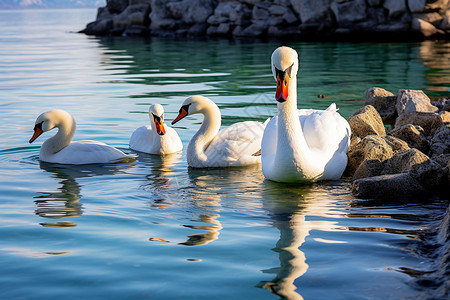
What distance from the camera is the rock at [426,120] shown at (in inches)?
296

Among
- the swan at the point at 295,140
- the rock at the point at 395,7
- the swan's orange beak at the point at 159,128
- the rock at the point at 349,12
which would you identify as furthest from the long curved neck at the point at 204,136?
the rock at the point at 349,12

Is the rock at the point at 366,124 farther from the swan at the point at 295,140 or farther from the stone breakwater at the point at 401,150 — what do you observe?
the swan at the point at 295,140

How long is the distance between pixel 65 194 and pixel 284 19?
81.4 feet

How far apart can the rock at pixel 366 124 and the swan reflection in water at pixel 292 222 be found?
4.97 ft

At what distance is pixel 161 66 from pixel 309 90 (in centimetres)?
707

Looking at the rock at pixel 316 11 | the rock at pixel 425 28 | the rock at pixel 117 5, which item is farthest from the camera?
the rock at pixel 117 5

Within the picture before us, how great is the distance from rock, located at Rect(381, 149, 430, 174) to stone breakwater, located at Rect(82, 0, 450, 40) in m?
21.1

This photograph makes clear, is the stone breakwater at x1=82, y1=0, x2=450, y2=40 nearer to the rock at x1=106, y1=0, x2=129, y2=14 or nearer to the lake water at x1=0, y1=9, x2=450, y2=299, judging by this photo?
the rock at x1=106, y1=0, x2=129, y2=14

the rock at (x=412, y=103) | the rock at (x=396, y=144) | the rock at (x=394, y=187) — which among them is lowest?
the rock at (x=394, y=187)

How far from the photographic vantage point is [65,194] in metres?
6.07

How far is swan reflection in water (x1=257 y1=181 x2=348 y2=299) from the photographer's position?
3.76 meters

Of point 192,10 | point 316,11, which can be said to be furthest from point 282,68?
point 192,10

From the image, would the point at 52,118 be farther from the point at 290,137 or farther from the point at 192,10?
the point at 192,10

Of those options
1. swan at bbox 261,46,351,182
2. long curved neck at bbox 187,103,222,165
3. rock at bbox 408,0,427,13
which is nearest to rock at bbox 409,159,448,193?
swan at bbox 261,46,351,182
